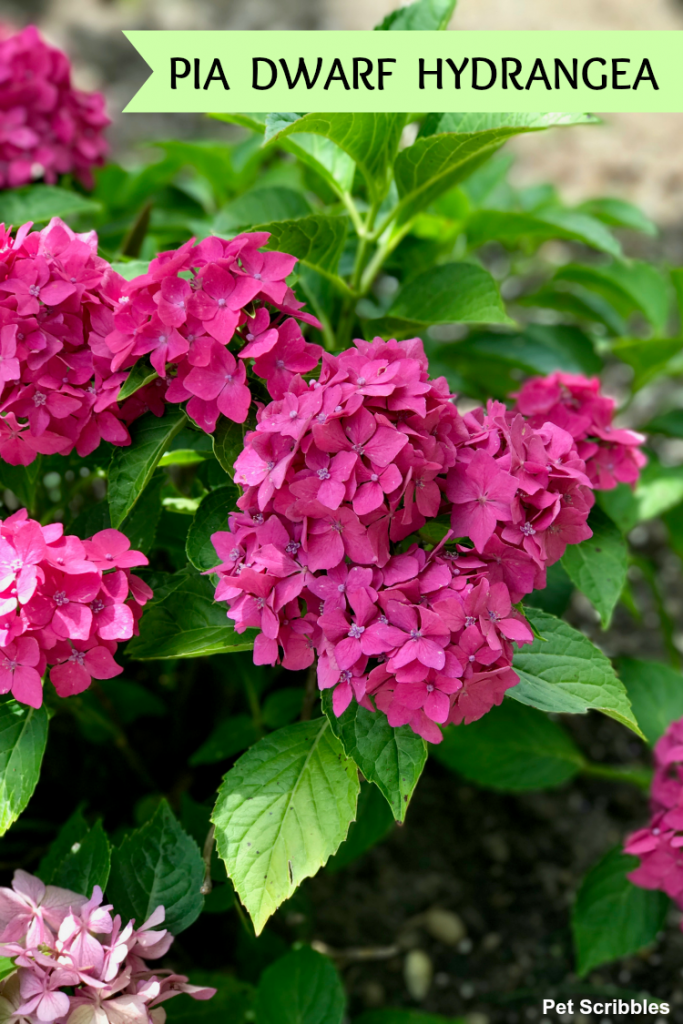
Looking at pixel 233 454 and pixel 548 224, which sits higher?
pixel 548 224

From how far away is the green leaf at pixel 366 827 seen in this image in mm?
1438

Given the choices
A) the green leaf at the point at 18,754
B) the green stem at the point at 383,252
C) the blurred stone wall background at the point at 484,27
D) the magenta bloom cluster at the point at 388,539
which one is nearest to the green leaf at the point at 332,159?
the green stem at the point at 383,252

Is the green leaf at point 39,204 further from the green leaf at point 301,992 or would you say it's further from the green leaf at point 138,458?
the green leaf at point 301,992

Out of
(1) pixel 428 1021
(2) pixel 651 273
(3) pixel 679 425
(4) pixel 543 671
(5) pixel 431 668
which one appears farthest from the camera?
(2) pixel 651 273

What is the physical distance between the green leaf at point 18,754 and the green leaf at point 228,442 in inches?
15.6

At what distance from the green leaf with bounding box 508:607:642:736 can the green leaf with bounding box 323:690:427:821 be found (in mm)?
149

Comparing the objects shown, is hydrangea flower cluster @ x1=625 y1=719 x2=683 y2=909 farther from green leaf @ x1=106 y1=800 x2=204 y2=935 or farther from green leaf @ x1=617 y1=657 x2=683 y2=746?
green leaf @ x1=106 y1=800 x2=204 y2=935

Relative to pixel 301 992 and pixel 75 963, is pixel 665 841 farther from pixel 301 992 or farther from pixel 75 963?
pixel 75 963

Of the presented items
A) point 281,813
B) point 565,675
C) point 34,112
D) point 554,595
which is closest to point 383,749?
point 281,813

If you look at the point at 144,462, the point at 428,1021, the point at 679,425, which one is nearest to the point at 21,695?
the point at 144,462

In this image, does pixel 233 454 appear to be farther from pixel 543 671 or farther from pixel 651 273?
pixel 651 273

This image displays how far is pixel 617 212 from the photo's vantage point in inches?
82.7

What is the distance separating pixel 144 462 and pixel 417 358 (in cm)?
36

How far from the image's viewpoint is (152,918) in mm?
1048
